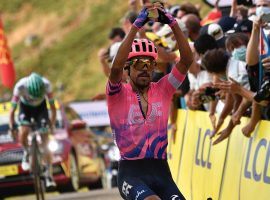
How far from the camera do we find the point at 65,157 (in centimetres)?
2002

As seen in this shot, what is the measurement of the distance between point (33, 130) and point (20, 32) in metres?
41.8

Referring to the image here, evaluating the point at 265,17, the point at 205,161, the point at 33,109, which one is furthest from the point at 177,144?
the point at 265,17

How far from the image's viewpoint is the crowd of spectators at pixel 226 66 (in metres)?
9.81

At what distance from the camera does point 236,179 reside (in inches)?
427

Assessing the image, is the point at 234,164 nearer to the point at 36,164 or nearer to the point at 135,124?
the point at 135,124

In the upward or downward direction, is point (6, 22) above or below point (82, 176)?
above

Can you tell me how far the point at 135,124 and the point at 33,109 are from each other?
979 centimetres

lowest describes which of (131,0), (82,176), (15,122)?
(82,176)

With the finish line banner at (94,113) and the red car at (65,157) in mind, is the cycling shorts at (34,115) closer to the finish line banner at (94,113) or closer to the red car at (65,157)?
the red car at (65,157)

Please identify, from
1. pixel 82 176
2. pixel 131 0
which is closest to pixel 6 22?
pixel 82 176

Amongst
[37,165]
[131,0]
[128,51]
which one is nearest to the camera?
[128,51]

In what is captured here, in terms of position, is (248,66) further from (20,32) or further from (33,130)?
(20,32)

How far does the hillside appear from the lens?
48.9 m

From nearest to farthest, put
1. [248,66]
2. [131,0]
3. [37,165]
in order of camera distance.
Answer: [248,66], [131,0], [37,165]
